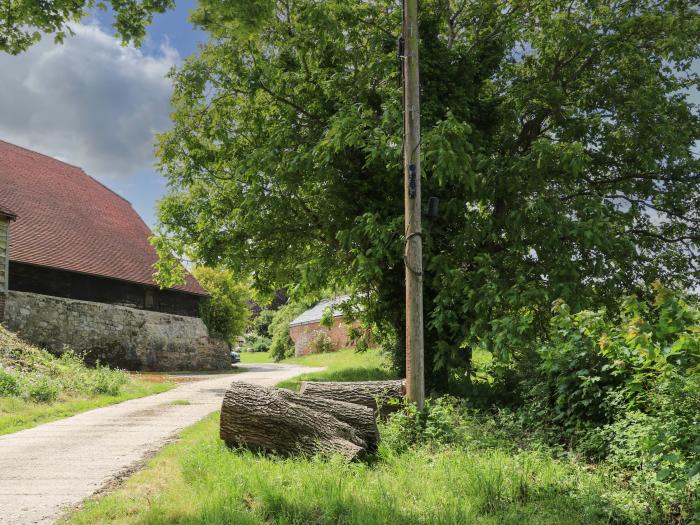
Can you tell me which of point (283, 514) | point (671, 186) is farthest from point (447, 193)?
point (283, 514)

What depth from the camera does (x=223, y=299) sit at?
108 ft

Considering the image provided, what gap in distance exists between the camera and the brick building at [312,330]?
133ft

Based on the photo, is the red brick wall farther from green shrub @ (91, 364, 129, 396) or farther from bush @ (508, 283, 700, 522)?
bush @ (508, 283, 700, 522)

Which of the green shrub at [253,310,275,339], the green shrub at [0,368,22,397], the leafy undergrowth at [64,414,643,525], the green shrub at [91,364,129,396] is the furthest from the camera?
the green shrub at [253,310,275,339]

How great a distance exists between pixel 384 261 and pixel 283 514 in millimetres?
8676

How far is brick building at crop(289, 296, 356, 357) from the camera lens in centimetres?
4060

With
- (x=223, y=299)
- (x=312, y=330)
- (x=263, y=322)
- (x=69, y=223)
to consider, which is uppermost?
(x=69, y=223)

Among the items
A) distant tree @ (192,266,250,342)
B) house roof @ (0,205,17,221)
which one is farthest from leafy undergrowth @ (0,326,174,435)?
distant tree @ (192,266,250,342)

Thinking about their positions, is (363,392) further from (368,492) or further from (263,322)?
(263,322)

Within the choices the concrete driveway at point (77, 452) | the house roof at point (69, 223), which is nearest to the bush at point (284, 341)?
the house roof at point (69, 223)

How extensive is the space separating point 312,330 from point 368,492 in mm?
39234

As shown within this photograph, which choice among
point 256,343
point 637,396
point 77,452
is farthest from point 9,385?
point 256,343

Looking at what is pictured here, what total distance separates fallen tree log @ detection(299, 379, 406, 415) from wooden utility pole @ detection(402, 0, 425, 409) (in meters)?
0.97

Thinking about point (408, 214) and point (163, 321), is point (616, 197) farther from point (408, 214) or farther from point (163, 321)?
point (163, 321)
